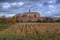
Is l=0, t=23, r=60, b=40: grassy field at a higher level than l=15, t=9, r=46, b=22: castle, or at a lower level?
lower

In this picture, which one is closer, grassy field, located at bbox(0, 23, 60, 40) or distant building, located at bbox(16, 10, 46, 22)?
grassy field, located at bbox(0, 23, 60, 40)

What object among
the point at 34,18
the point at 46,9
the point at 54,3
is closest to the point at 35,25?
the point at 34,18

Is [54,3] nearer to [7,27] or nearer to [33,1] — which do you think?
[33,1]

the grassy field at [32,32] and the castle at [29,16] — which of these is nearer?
the grassy field at [32,32]

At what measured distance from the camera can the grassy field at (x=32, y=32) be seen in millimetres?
2371

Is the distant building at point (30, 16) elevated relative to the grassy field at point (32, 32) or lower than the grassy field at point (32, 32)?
elevated

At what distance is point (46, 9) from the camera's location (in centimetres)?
248

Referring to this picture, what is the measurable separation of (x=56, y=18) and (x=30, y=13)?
0.42 m

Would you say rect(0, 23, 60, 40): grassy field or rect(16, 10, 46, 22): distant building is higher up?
rect(16, 10, 46, 22): distant building

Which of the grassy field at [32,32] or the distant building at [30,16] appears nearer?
the grassy field at [32,32]

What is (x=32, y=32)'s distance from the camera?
242cm

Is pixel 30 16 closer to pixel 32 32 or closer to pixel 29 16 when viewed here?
pixel 29 16

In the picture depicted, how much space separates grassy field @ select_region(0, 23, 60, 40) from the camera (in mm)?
2371

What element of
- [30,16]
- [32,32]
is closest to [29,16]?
[30,16]
